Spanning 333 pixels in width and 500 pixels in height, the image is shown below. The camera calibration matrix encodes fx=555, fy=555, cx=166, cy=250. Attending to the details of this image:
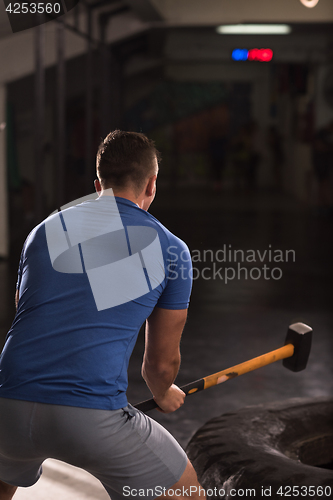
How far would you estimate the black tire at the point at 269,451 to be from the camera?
1.29 meters

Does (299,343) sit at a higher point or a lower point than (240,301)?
higher

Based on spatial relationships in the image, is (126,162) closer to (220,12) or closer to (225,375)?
(225,375)

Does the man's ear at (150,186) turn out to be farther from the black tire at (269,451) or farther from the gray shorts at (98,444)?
the black tire at (269,451)

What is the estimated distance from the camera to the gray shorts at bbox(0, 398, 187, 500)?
962 millimetres

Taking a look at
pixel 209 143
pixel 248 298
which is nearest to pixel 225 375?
pixel 248 298

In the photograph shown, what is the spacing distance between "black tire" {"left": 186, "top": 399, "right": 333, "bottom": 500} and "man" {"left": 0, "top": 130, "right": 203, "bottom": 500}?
0.30 metres

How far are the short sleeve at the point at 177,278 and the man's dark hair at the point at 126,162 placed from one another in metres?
0.15

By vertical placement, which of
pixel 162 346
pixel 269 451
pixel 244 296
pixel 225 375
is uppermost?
pixel 162 346

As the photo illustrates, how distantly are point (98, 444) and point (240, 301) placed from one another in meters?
3.25

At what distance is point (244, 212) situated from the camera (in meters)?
8.05

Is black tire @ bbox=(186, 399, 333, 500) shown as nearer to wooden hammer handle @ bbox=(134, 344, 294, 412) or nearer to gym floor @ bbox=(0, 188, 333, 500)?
wooden hammer handle @ bbox=(134, 344, 294, 412)

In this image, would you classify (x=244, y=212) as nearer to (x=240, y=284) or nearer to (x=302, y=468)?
(x=240, y=284)

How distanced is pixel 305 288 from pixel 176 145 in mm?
3537

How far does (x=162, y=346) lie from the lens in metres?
1.11
